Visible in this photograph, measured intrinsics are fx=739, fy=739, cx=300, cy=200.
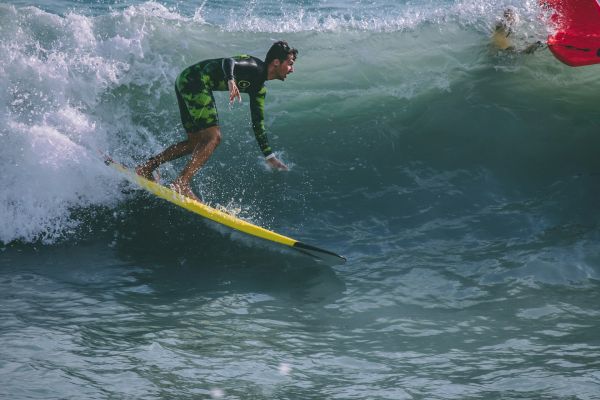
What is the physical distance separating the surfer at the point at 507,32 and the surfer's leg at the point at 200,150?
14.3ft

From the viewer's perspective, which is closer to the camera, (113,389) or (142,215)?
(113,389)

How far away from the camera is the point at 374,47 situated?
32.2 feet

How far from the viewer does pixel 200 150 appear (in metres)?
6.43

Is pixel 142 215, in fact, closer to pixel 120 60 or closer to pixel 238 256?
pixel 238 256

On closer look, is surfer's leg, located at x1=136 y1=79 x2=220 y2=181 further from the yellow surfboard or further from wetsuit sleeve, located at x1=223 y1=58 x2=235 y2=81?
the yellow surfboard

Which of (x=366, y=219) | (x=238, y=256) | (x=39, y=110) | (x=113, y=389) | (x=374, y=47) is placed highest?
(x=374, y=47)

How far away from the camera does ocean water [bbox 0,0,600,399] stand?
4273 mm

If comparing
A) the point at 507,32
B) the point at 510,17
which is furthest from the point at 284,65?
the point at 507,32

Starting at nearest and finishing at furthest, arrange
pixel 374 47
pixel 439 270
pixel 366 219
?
pixel 439 270
pixel 366 219
pixel 374 47

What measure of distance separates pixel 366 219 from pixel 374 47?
342 cm

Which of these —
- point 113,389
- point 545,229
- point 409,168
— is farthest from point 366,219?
point 113,389

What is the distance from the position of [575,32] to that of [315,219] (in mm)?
3765

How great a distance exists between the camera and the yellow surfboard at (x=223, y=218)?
19.4 feet

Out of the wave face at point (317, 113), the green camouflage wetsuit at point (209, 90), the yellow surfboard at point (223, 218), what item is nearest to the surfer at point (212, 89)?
the green camouflage wetsuit at point (209, 90)
